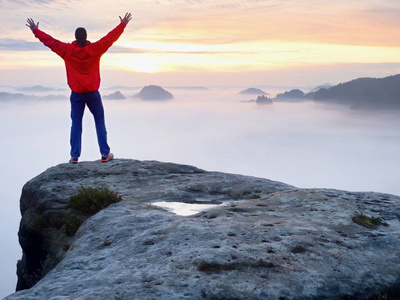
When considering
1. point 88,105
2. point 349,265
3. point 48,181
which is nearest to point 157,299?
point 349,265

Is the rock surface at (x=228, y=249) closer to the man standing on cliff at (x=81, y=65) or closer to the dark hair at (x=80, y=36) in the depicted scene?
the man standing on cliff at (x=81, y=65)

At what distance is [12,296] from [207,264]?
3.23 metres

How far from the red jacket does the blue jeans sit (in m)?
0.34

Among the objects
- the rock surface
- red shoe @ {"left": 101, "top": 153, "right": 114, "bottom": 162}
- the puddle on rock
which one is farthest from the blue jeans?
the puddle on rock

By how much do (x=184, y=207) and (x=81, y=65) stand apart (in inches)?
326

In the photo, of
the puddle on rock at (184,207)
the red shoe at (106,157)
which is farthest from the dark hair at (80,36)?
the puddle on rock at (184,207)

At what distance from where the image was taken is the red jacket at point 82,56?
55.0 feet

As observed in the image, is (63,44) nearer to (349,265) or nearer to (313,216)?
(313,216)

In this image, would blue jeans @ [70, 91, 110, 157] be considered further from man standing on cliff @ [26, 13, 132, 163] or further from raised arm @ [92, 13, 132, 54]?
raised arm @ [92, 13, 132, 54]

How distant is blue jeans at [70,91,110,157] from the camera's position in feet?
57.8

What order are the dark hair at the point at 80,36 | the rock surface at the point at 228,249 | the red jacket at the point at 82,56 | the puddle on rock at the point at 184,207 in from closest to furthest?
the rock surface at the point at 228,249 < the puddle on rock at the point at 184,207 < the red jacket at the point at 82,56 < the dark hair at the point at 80,36

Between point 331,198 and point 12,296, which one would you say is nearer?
point 12,296

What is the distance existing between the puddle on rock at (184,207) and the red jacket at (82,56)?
7.24 m

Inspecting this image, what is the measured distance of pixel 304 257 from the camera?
7.88 meters
